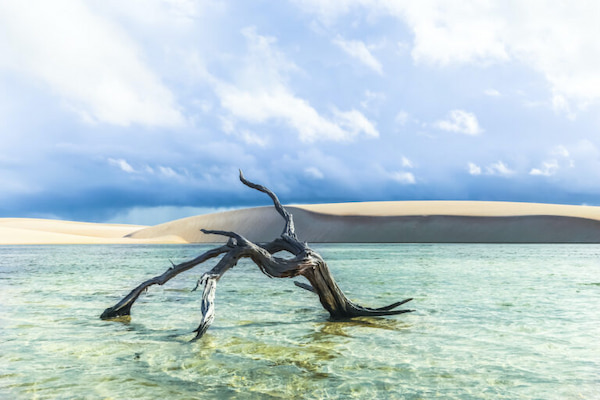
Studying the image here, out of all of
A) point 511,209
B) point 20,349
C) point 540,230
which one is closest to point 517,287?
point 20,349

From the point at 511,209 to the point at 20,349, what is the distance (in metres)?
80.5

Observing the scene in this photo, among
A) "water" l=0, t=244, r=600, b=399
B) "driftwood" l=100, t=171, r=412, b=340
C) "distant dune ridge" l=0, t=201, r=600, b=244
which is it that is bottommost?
"water" l=0, t=244, r=600, b=399

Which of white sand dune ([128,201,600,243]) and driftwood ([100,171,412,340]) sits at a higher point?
white sand dune ([128,201,600,243])

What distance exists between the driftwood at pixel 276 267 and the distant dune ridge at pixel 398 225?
63.6 m

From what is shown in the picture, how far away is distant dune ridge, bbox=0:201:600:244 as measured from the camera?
70.9m

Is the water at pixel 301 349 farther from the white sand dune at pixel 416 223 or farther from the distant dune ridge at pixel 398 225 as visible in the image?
the white sand dune at pixel 416 223

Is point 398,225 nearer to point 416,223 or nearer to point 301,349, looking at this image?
point 416,223

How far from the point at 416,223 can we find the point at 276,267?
70.9 meters

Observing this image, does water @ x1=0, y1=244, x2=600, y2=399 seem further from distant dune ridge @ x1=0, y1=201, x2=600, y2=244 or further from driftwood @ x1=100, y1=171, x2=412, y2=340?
distant dune ridge @ x1=0, y1=201, x2=600, y2=244

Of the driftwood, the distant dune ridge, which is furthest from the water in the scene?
the distant dune ridge

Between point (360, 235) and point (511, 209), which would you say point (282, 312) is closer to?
point (360, 235)

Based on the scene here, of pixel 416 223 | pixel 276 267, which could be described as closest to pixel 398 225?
Result: pixel 416 223

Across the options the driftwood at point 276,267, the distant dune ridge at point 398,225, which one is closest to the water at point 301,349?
the driftwood at point 276,267

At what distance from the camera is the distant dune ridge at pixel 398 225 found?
70.9 meters
